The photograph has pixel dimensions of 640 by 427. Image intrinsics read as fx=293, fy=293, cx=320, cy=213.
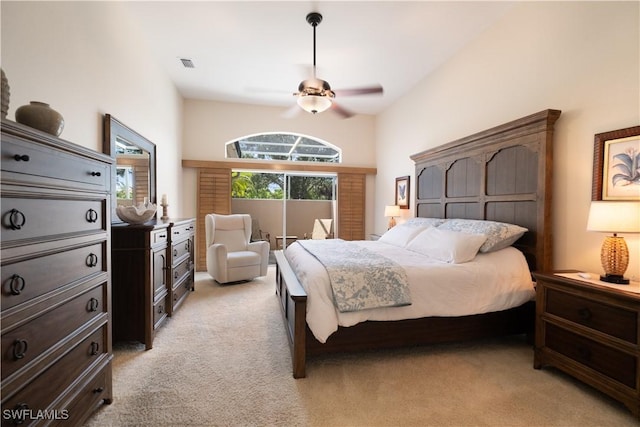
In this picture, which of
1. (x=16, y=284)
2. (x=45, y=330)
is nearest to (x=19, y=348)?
(x=45, y=330)

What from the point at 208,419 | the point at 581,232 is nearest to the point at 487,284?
the point at 581,232

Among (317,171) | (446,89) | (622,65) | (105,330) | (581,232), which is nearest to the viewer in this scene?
(105,330)

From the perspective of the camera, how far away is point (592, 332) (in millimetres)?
1850

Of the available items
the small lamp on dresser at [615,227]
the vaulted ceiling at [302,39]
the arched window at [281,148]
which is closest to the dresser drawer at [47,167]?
the vaulted ceiling at [302,39]

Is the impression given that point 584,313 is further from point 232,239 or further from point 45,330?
point 232,239

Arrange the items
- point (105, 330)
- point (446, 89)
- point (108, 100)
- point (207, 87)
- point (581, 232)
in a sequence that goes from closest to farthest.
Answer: point (105, 330), point (581, 232), point (108, 100), point (446, 89), point (207, 87)

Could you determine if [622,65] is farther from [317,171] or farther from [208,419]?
[317,171]

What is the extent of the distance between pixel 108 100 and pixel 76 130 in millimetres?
627

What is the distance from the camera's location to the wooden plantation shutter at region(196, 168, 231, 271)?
540 cm

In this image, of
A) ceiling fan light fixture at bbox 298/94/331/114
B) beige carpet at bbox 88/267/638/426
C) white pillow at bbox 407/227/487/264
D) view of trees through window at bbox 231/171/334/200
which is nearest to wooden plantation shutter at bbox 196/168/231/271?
view of trees through window at bbox 231/171/334/200

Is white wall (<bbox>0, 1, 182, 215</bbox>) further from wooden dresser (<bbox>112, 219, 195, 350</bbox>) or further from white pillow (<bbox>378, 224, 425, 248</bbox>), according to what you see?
white pillow (<bbox>378, 224, 425, 248</bbox>)

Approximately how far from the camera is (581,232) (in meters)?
2.38

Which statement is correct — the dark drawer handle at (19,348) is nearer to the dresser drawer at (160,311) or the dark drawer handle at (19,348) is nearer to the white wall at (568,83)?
the dresser drawer at (160,311)

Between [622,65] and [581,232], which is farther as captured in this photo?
[581,232]
